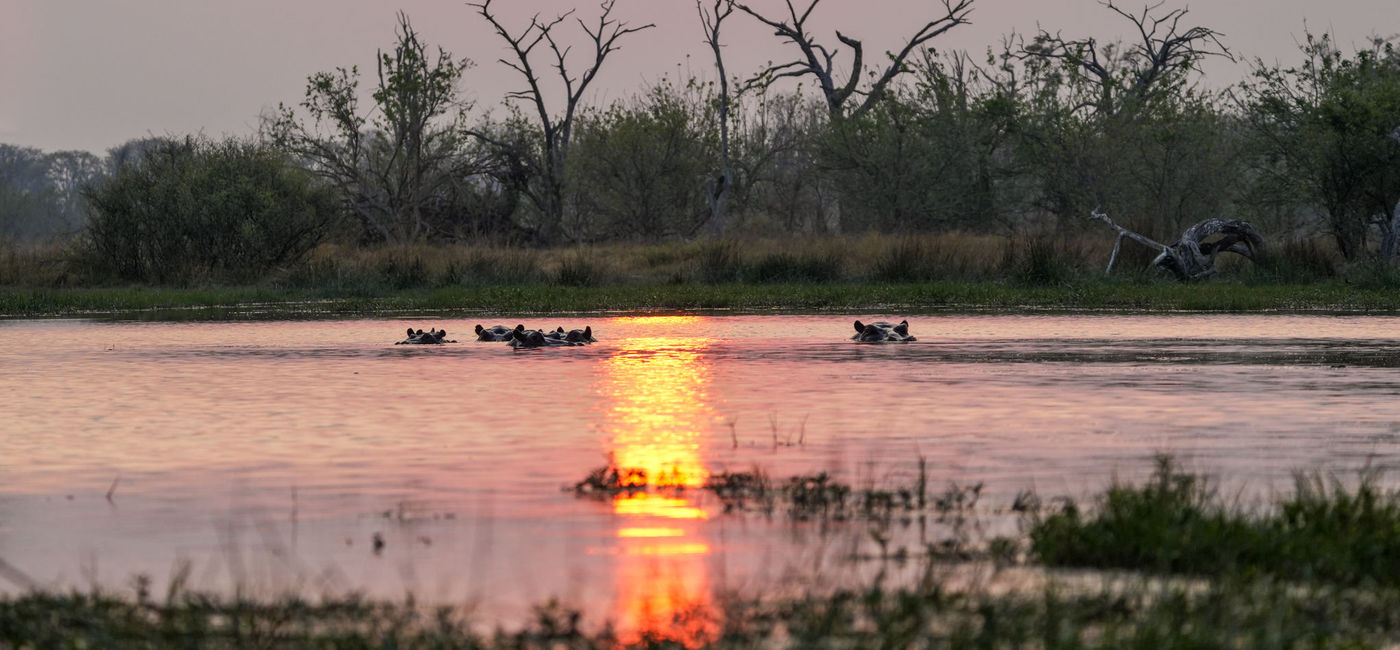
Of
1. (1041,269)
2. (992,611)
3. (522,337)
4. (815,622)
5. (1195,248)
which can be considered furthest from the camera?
(1195,248)

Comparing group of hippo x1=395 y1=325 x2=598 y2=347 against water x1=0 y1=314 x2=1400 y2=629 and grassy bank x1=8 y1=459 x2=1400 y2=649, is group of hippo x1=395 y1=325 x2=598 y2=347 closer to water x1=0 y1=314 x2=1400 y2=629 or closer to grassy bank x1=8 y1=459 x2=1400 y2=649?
water x1=0 y1=314 x2=1400 y2=629

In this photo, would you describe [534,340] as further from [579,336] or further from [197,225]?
[197,225]

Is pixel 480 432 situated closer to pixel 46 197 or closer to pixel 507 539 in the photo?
pixel 507 539

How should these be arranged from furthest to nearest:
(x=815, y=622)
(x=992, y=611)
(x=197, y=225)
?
(x=197, y=225)
(x=992, y=611)
(x=815, y=622)

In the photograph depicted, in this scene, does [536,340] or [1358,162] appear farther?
[1358,162]

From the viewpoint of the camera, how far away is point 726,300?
111 feet

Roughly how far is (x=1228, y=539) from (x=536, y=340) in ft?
51.5

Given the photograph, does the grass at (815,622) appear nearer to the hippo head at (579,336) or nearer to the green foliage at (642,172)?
the hippo head at (579,336)

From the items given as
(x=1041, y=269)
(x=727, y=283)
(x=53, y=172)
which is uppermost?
(x=53, y=172)

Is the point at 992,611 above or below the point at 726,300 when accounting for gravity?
below

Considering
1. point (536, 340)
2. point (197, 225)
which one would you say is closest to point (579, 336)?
point (536, 340)

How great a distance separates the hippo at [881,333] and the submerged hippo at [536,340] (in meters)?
3.61

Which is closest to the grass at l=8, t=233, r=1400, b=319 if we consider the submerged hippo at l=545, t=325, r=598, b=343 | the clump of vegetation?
the submerged hippo at l=545, t=325, r=598, b=343

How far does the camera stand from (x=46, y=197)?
427 ft
